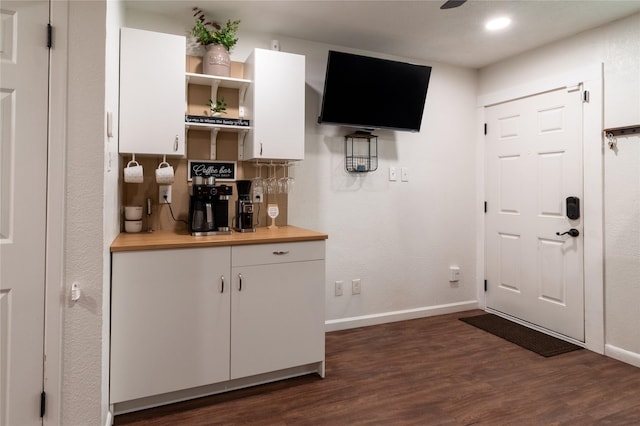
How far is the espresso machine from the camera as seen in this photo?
2439 millimetres

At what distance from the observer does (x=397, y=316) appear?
3.60 metres

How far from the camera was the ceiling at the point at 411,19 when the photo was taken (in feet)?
8.46

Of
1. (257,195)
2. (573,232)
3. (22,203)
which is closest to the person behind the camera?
(22,203)

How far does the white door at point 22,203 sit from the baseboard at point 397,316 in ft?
6.45

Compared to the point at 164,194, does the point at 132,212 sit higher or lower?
lower

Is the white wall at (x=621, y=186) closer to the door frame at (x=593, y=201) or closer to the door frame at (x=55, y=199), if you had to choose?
the door frame at (x=593, y=201)

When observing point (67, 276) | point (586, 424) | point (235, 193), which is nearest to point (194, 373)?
point (67, 276)

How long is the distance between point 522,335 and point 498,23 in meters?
2.49

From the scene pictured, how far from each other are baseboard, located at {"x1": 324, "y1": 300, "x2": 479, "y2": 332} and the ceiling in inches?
92.2

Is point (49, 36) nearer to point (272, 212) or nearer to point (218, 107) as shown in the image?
point (218, 107)

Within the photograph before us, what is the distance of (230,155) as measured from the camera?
290cm

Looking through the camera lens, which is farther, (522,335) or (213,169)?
(522,335)

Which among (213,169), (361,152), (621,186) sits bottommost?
(621,186)

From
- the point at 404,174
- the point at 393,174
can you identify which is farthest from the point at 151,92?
the point at 404,174
